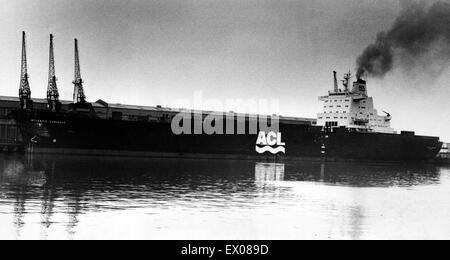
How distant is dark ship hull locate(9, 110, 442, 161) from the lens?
115ft

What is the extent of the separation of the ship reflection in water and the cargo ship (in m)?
16.4

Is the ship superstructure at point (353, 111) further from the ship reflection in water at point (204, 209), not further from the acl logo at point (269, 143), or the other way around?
the ship reflection in water at point (204, 209)

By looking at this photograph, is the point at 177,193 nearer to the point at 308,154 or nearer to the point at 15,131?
the point at 308,154

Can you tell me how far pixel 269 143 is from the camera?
136 ft

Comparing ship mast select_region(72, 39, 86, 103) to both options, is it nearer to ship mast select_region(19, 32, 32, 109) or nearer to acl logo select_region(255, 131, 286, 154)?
ship mast select_region(19, 32, 32, 109)

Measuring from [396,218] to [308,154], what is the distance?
1246 inches

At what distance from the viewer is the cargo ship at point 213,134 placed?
35281mm

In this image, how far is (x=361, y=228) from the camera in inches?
400

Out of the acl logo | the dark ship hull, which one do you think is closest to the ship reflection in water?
the dark ship hull

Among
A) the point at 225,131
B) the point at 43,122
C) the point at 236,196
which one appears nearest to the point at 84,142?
the point at 43,122

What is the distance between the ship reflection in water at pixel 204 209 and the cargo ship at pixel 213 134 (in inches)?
645

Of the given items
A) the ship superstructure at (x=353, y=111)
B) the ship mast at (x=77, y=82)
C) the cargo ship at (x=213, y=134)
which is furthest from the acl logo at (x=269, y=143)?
the ship mast at (x=77, y=82)

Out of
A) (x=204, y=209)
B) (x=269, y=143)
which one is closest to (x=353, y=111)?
(x=269, y=143)

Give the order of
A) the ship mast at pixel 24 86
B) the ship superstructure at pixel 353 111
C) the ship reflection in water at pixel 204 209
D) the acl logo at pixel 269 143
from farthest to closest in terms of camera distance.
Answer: the ship superstructure at pixel 353 111
the ship mast at pixel 24 86
the acl logo at pixel 269 143
the ship reflection in water at pixel 204 209
